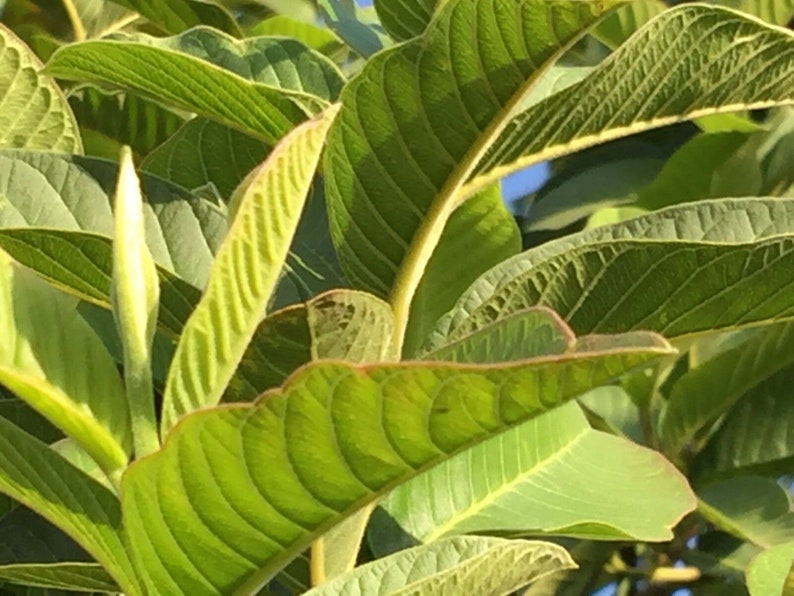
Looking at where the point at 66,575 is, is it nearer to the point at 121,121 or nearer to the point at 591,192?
the point at 121,121

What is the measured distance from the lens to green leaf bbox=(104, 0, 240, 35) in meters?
1.27

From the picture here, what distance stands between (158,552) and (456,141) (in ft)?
1.09

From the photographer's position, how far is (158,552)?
56cm

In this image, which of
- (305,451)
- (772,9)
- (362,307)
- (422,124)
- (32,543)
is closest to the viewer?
(305,451)

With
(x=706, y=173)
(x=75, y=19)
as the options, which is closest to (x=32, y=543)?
(x=706, y=173)

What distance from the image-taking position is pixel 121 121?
1.28 m

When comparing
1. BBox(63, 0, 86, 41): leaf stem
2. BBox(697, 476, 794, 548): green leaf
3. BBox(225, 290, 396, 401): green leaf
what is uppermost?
BBox(63, 0, 86, 41): leaf stem

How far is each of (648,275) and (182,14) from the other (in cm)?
75

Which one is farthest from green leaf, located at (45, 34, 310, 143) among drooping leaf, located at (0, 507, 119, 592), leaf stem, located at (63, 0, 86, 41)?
leaf stem, located at (63, 0, 86, 41)

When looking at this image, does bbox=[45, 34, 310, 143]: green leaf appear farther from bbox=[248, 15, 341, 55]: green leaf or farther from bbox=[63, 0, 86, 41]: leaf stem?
bbox=[63, 0, 86, 41]: leaf stem

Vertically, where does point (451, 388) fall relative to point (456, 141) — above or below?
below

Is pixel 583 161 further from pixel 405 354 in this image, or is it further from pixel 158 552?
pixel 158 552

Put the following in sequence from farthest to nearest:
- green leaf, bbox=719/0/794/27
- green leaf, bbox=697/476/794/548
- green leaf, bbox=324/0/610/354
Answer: green leaf, bbox=719/0/794/27, green leaf, bbox=697/476/794/548, green leaf, bbox=324/0/610/354

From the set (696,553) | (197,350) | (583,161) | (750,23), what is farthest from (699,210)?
(583,161)
